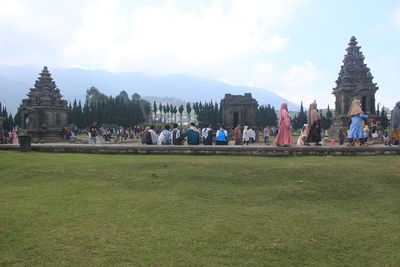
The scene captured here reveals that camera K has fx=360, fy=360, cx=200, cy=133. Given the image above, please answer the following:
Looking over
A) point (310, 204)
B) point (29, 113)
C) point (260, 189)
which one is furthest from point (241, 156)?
point (29, 113)

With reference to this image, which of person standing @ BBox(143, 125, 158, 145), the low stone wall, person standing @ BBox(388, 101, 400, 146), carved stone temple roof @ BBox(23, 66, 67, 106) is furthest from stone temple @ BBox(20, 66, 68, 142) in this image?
person standing @ BBox(388, 101, 400, 146)

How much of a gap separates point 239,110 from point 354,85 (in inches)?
521

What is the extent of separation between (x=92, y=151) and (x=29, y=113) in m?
26.3

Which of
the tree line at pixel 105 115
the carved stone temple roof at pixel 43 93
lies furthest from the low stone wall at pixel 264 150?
the tree line at pixel 105 115

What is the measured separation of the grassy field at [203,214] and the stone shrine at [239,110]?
33.6 meters

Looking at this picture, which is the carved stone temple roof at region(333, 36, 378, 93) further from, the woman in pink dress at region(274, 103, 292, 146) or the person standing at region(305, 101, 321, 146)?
the woman in pink dress at region(274, 103, 292, 146)

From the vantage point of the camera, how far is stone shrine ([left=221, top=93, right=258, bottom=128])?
43.5m

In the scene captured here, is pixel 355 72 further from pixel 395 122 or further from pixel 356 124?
pixel 356 124

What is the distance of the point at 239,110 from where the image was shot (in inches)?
1722

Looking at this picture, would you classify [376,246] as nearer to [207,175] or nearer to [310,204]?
[310,204]

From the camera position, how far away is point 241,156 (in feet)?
40.4

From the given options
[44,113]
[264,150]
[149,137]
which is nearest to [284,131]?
[264,150]

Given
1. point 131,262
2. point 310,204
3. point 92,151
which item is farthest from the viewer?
point 92,151

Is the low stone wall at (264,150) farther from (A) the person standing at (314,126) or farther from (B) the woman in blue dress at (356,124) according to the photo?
(A) the person standing at (314,126)
